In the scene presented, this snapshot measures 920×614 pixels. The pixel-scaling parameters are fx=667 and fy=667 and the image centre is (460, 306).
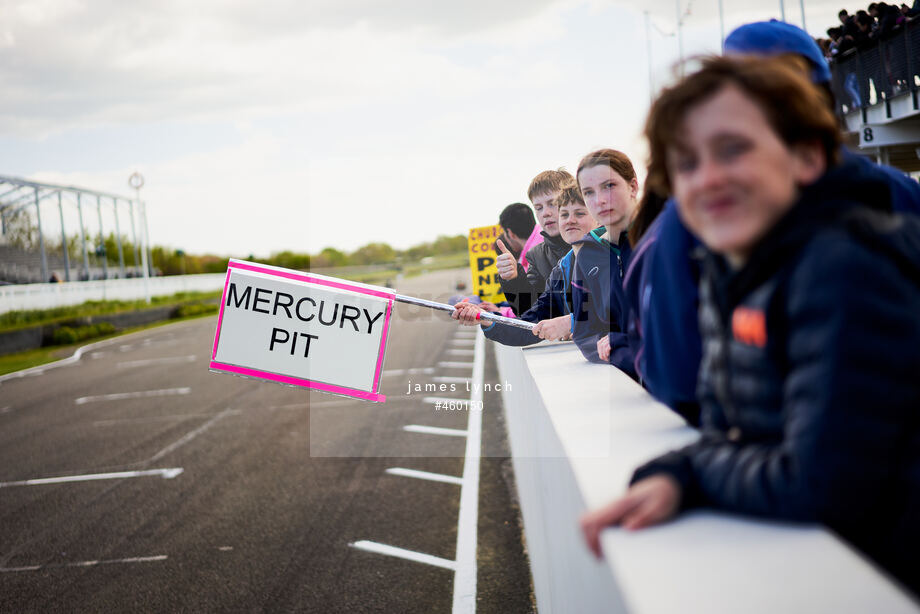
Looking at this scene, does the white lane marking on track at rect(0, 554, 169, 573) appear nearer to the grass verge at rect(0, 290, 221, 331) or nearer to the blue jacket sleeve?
the blue jacket sleeve

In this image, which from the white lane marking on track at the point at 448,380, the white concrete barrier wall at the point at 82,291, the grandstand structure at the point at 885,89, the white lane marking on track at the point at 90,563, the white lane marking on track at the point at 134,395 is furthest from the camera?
the white concrete barrier wall at the point at 82,291

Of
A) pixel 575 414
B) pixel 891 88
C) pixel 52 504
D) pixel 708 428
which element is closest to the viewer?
pixel 708 428

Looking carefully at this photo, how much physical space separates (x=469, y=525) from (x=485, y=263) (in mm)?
2314

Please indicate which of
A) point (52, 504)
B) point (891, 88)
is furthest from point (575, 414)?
point (891, 88)

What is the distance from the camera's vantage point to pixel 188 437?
8.48 m

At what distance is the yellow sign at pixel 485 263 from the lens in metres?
6.10

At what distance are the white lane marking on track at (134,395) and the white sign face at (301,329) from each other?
8.70 meters

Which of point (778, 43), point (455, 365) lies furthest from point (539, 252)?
point (455, 365)

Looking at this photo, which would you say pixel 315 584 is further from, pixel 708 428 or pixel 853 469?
pixel 853 469

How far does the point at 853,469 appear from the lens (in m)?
1.06

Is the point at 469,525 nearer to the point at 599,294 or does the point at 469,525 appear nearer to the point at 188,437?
the point at 599,294

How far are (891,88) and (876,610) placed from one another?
15287mm

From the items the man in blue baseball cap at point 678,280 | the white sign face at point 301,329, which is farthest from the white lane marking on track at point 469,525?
the man in blue baseball cap at point 678,280

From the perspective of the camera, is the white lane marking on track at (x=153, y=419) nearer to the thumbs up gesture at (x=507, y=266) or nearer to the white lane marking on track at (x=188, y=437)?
the white lane marking on track at (x=188, y=437)
